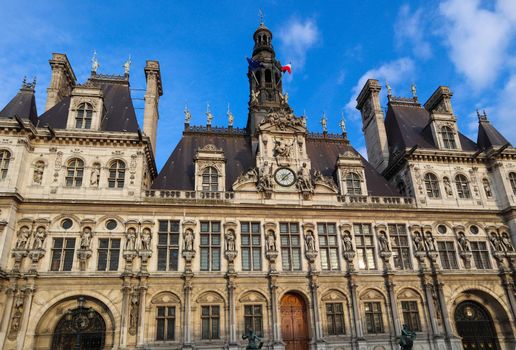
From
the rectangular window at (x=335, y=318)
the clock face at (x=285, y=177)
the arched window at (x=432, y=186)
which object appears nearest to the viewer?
the rectangular window at (x=335, y=318)

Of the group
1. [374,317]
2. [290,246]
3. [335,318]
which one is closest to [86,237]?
[290,246]

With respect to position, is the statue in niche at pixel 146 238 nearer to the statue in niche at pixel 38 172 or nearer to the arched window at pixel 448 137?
the statue in niche at pixel 38 172

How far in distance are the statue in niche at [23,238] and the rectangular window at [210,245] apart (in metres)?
11.3

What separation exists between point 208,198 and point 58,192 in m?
10.4

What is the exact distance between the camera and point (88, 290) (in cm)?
2517

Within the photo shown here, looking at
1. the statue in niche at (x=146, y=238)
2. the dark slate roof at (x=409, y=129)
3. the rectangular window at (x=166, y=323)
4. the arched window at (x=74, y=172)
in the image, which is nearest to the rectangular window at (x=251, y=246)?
the rectangular window at (x=166, y=323)

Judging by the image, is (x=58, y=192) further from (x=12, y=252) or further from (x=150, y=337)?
(x=150, y=337)

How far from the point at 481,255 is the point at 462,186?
5999mm

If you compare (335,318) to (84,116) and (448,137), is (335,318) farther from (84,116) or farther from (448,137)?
(84,116)

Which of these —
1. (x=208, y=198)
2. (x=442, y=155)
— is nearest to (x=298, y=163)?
(x=208, y=198)

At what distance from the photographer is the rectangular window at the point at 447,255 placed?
99.6ft

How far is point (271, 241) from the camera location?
28438 mm

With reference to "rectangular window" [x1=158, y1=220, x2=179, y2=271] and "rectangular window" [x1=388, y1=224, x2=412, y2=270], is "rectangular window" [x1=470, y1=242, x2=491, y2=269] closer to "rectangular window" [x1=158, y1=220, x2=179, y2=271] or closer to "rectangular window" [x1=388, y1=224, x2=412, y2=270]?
"rectangular window" [x1=388, y1=224, x2=412, y2=270]

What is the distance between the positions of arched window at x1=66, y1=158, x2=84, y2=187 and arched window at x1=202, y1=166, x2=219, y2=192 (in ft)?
28.9
